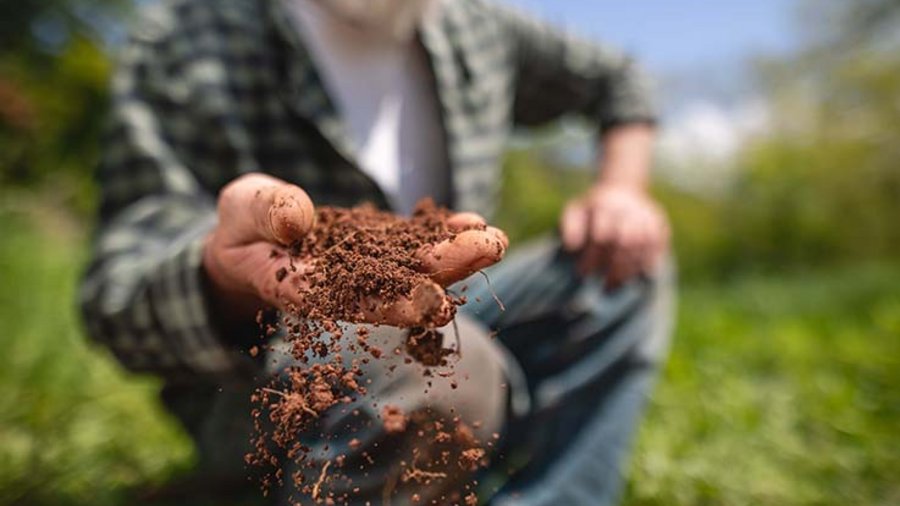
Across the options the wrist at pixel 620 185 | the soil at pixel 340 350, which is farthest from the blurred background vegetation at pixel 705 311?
the soil at pixel 340 350

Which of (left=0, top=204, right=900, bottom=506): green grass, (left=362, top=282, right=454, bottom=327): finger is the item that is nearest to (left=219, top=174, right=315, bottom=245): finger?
(left=362, top=282, right=454, bottom=327): finger

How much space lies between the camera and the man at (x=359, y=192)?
1164 millimetres

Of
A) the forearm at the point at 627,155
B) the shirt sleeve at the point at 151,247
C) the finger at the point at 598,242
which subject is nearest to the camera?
the shirt sleeve at the point at 151,247

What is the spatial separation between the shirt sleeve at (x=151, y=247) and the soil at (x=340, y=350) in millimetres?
155

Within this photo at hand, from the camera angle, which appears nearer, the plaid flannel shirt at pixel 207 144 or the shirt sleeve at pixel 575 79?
the plaid flannel shirt at pixel 207 144

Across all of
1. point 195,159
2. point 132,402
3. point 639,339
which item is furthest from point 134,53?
point 132,402

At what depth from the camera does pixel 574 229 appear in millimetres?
1544

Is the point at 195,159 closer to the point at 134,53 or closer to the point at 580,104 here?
the point at 134,53

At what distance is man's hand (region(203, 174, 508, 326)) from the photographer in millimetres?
712

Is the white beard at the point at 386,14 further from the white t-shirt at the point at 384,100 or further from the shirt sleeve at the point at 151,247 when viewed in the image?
the shirt sleeve at the point at 151,247

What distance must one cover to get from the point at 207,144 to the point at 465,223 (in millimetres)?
750

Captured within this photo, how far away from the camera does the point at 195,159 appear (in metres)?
1.38

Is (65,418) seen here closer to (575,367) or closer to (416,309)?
(575,367)

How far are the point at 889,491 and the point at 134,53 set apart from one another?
1.69m
